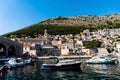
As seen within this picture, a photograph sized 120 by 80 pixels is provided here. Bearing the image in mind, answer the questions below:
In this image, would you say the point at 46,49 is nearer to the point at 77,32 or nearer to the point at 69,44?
the point at 69,44

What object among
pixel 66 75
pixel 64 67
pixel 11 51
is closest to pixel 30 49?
pixel 11 51

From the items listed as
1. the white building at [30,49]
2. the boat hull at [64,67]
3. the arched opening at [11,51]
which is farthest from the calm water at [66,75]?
the white building at [30,49]

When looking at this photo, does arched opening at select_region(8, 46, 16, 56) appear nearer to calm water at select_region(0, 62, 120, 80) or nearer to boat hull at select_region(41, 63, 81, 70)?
boat hull at select_region(41, 63, 81, 70)

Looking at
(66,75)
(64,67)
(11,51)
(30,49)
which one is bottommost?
(66,75)

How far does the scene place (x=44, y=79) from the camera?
32031 mm

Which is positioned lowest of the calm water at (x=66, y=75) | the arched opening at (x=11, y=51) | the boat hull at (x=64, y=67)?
the calm water at (x=66, y=75)

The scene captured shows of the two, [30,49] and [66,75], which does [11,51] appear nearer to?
[30,49]

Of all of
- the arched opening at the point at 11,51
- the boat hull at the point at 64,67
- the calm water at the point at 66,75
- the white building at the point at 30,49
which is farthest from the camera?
the white building at the point at 30,49

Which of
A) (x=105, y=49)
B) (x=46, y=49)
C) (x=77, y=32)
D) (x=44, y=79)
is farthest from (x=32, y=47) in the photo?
(x=77, y=32)

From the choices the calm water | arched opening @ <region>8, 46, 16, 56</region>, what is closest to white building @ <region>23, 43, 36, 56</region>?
arched opening @ <region>8, 46, 16, 56</region>

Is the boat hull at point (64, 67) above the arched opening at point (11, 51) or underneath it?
underneath

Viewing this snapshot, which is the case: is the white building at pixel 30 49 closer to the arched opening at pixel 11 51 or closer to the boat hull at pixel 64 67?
the arched opening at pixel 11 51

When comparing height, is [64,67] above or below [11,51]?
below

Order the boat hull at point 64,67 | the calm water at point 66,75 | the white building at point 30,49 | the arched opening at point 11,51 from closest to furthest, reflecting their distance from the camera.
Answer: the calm water at point 66,75 → the boat hull at point 64,67 → the arched opening at point 11,51 → the white building at point 30,49
